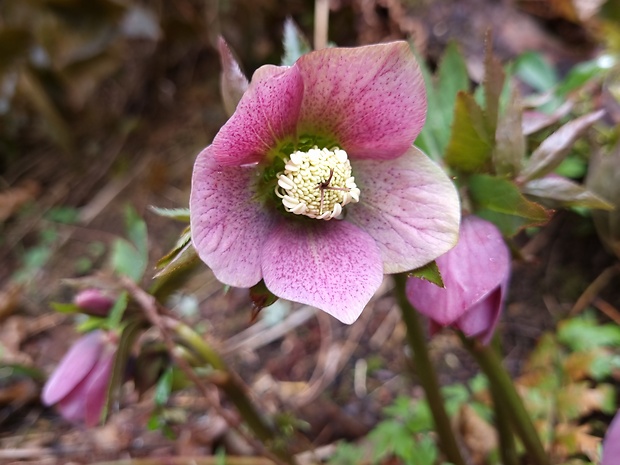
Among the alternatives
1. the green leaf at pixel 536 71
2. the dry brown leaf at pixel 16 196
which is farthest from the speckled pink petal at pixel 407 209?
the dry brown leaf at pixel 16 196

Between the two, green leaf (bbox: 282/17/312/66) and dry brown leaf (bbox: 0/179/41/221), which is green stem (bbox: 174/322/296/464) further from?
dry brown leaf (bbox: 0/179/41/221)

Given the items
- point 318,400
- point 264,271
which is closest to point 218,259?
point 264,271

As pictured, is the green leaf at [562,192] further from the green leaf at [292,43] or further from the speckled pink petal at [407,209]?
the green leaf at [292,43]

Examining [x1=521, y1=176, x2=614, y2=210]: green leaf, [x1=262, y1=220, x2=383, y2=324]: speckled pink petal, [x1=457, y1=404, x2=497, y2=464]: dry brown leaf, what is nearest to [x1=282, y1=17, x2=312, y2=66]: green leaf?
[x1=262, y1=220, x2=383, y2=324]: speckled pink petal

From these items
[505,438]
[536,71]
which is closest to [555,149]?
[505,438]

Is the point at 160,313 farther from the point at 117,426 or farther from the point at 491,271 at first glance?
the point at 117,426

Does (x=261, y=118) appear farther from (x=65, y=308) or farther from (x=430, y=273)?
(x=65, y=308)
